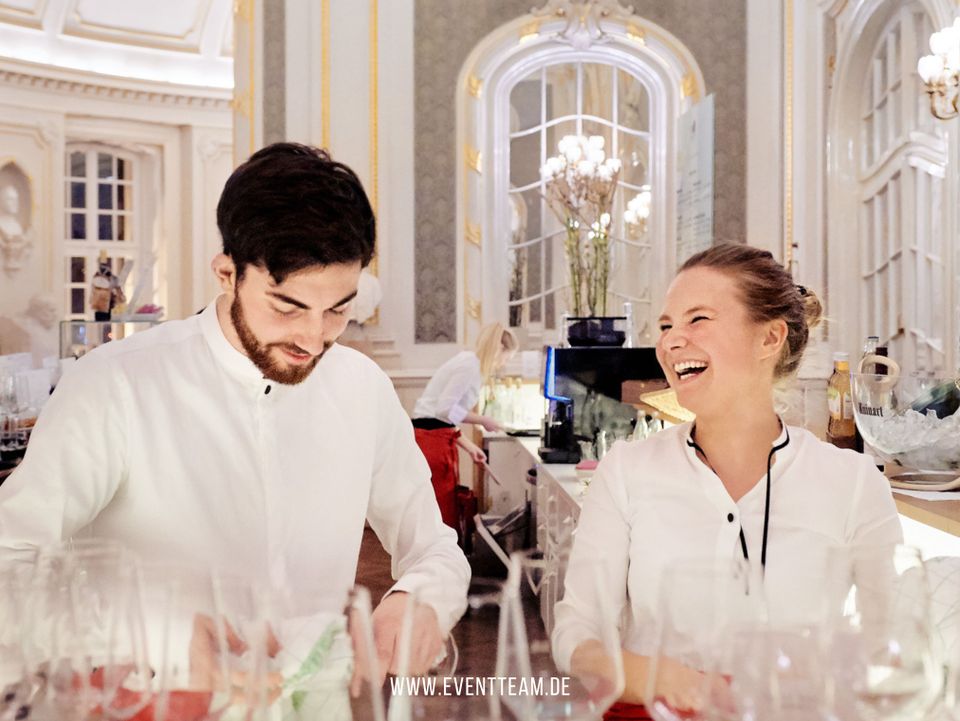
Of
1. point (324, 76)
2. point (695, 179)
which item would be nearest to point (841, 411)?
point (695, 179)

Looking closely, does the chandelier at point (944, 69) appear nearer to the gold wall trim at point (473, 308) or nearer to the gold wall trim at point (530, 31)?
the gold wall trim at point (530, 31)

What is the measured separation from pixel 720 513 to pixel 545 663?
1158mm

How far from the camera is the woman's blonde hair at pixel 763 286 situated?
2193 mm

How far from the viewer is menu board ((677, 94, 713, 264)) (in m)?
8.09

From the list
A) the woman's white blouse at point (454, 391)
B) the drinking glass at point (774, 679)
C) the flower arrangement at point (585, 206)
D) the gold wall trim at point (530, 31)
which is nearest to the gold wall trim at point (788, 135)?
the flower arrangement at point (585, 206)

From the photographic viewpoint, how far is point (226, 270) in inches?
69.1

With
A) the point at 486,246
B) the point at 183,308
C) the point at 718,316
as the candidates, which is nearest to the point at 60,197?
the point at 183,308

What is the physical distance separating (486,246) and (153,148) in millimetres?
5468

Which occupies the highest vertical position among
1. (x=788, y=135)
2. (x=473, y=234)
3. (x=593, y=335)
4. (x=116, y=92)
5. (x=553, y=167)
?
(x=116, y=92)

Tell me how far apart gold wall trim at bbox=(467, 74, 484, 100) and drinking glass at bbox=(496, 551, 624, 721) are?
26.2 ft

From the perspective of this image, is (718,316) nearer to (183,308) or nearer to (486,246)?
(486,246)

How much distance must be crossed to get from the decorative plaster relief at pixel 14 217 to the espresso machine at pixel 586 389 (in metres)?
8.05

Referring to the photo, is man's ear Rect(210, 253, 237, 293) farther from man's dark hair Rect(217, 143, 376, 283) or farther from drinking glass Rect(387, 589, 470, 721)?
drinking glass Rect(387, 589, 470, 721)

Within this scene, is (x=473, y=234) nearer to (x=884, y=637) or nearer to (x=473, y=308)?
(x=473, y=308)
